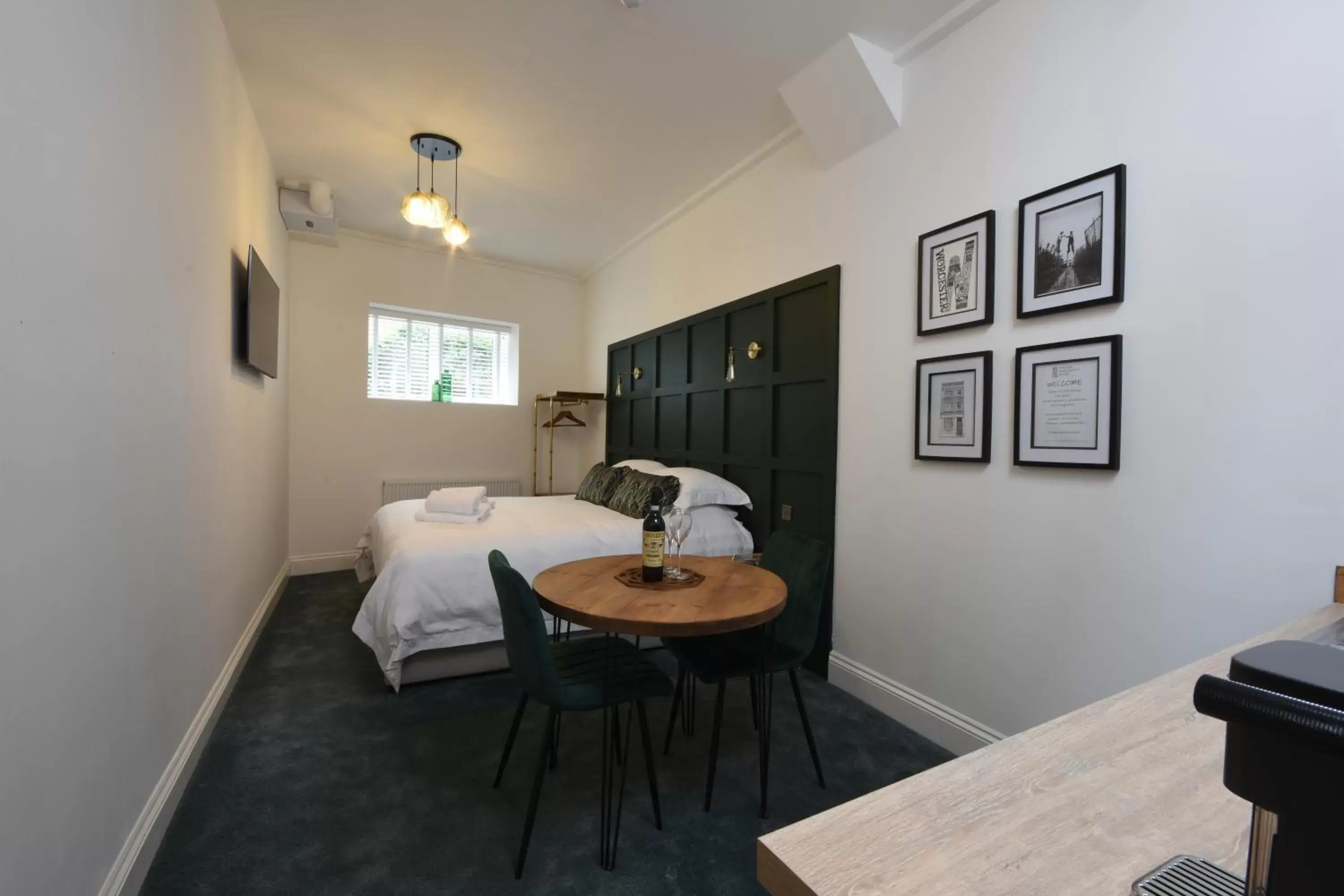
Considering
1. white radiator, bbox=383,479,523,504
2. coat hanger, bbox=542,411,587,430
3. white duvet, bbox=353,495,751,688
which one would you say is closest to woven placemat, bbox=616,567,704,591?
white duvet, bbox=353,495,751,688

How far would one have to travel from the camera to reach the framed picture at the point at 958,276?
2096mm

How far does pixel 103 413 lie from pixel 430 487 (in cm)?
384

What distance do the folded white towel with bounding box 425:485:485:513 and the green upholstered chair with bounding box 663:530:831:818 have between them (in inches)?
62.4

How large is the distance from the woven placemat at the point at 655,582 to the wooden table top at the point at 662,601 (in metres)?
0.02

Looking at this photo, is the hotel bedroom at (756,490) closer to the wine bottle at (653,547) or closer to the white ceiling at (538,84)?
the white ceiling at (538,84)

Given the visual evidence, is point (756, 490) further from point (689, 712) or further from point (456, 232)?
point (456, 232)

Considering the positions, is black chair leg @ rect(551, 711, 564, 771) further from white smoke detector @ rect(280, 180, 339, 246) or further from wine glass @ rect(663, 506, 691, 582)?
white smoke detector @ rect(280, 180, 339, 246)

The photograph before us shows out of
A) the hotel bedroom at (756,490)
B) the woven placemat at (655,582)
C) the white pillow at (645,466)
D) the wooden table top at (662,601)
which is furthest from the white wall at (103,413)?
the white pillow at (645,466)

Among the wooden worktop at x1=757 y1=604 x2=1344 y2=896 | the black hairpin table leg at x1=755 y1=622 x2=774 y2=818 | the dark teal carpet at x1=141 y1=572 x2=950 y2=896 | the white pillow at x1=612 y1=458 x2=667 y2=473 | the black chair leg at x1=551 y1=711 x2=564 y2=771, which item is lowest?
the dark teal carpet at x1=141 y1=572 x2=950 y2=896

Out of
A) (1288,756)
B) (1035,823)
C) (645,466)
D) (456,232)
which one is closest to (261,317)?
(456,232)

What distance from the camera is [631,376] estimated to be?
4750 millimetres

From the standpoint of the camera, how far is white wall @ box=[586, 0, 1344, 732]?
1.44 metres

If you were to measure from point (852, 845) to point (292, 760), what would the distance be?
7.62ft

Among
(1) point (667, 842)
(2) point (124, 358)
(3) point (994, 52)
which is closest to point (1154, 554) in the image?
(1) point (667, 842)
